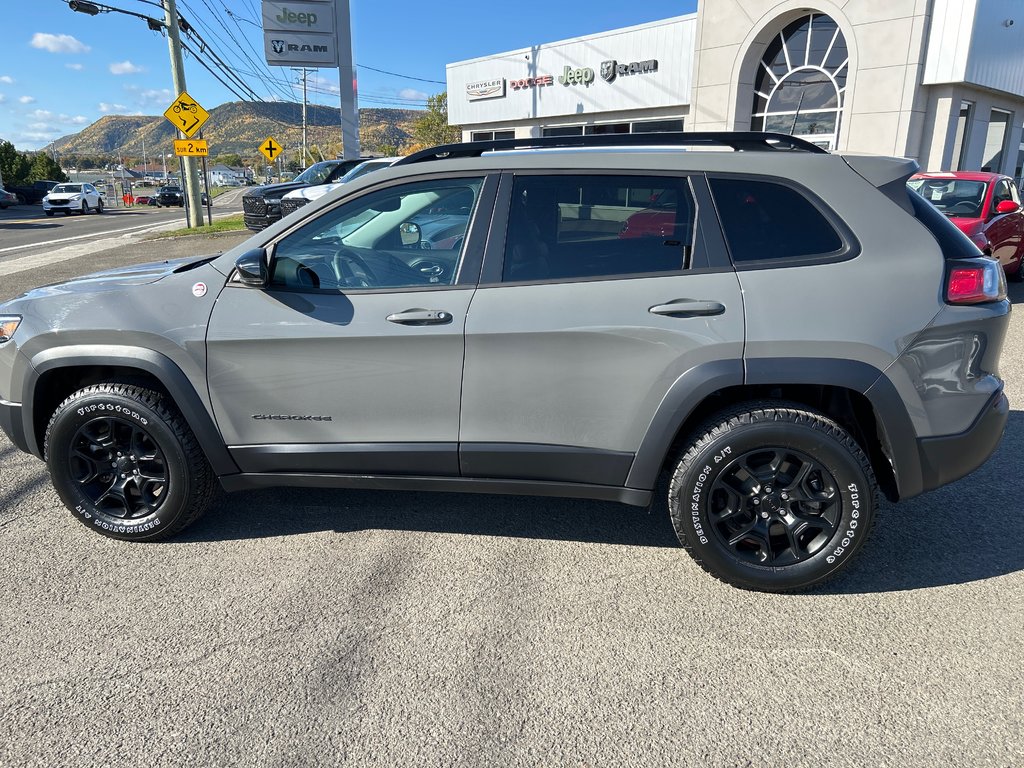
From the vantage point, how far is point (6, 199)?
135 ft

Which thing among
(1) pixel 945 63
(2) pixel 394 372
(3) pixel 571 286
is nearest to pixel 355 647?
(2) pixel 394 372

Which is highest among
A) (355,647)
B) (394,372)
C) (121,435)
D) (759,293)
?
(759,293)

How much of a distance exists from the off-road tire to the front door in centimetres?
26

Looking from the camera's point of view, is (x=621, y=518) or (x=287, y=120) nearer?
(x=621, y=518)

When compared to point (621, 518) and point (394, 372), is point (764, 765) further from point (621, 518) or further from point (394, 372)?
point (394, 372)

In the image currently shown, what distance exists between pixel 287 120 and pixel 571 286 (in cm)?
21129

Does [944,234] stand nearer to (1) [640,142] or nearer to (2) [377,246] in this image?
(1) [640,142]

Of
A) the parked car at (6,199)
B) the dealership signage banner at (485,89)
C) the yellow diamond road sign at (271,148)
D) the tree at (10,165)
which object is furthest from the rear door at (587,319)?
the tree at (10,165)

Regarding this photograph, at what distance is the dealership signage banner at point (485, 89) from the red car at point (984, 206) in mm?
20121

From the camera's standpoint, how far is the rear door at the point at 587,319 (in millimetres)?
2836

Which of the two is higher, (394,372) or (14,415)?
(394,372)

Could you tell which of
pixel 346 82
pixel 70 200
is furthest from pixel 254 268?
pixel 70 200

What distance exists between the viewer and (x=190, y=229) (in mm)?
22250

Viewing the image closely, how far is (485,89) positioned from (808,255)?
2736 cm
